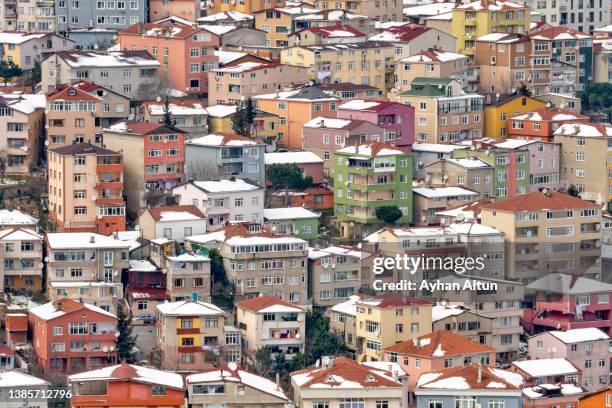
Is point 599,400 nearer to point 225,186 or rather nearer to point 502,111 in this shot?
point 225,186

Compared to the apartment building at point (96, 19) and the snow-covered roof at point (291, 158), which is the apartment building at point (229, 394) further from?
the apartment building at point (96, 19)

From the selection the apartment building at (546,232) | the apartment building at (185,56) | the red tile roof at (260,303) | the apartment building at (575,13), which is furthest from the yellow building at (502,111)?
the red tile roof at (260,303)

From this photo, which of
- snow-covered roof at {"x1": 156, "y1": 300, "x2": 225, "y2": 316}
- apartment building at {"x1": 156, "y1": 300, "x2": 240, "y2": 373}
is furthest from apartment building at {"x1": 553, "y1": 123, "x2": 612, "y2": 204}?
apartment building at {"x1": 156, "y1": 300, "x2": 240, "y2": 373}

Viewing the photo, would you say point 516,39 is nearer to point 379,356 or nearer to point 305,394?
point 379,356

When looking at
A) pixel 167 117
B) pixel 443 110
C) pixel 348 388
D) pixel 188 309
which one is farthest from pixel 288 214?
pixel 348 388

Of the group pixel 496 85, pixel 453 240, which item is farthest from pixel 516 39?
pixel 453 240

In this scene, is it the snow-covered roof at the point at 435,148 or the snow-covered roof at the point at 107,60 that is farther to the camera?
the snow-covered roof at the point at 107,60

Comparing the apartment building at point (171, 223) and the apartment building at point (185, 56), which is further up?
the apartment building at point (185, 56)
